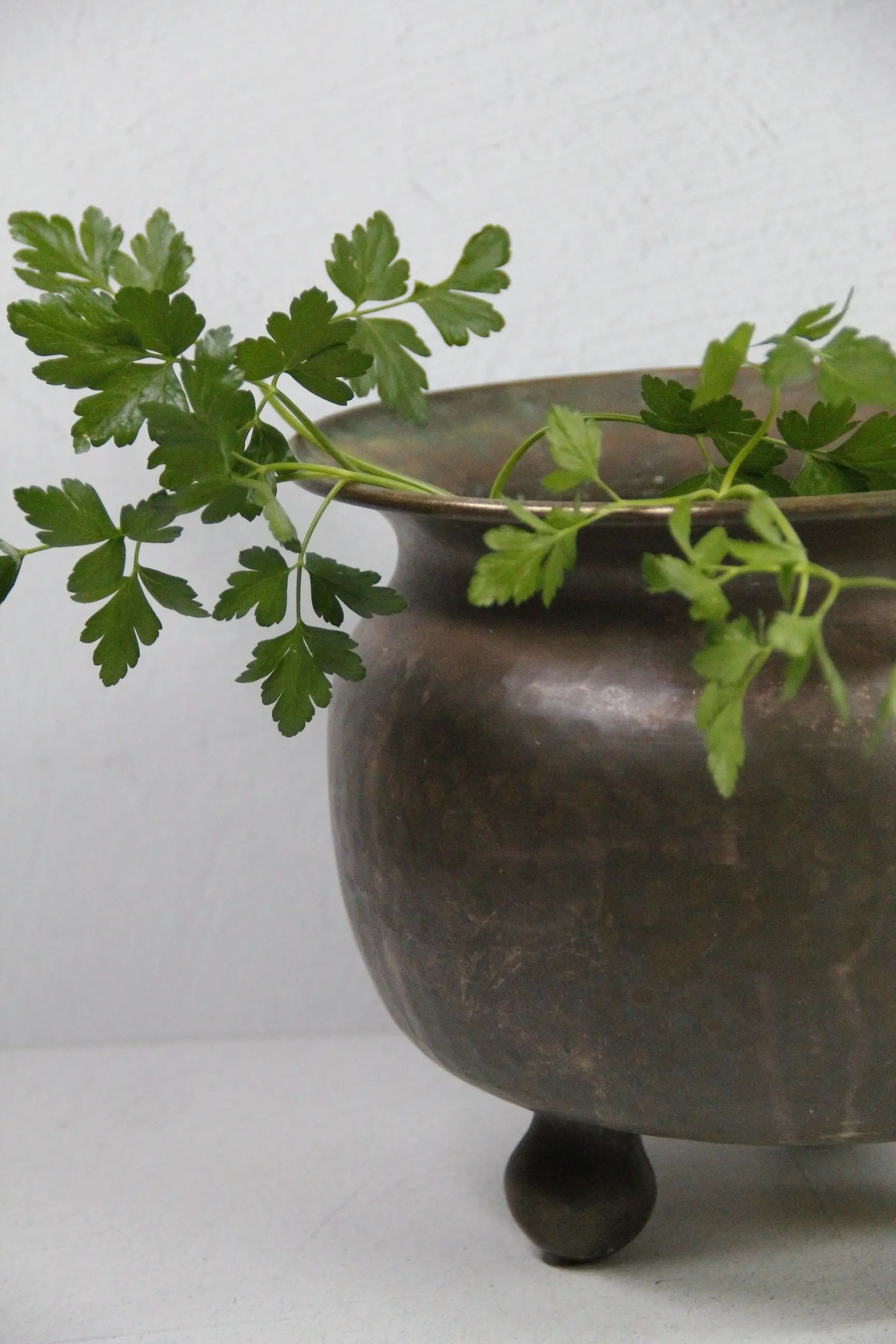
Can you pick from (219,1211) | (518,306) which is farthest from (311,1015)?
(518,306)

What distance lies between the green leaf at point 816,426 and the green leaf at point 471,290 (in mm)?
182

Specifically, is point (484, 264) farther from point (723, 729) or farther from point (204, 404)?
point (723, 729)

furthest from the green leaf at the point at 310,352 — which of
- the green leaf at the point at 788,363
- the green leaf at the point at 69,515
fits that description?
the green leaf at the point at 788,363

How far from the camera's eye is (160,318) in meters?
0.89

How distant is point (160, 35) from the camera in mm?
1455

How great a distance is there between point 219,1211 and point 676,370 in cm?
72

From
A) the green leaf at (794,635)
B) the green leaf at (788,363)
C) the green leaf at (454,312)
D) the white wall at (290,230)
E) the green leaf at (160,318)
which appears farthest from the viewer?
the white wall at (290,230)

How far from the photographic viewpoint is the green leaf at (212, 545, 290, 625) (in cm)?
93

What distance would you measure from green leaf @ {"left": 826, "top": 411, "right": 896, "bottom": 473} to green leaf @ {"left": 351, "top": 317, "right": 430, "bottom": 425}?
0.26 metres

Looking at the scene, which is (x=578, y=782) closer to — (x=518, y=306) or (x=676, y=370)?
(x=676, y=370)

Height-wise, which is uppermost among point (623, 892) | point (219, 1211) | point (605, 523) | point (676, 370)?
point (676, 370)

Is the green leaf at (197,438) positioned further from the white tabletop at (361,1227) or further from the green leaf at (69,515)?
the white tabletop at (361,1227)

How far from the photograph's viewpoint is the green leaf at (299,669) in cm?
93

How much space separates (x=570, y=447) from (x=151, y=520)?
258 mm
